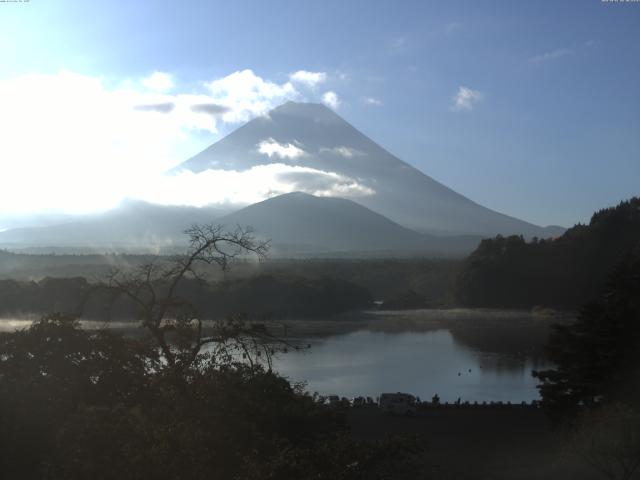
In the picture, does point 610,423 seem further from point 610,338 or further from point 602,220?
point 602,220

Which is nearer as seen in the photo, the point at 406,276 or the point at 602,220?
the point at 602,220

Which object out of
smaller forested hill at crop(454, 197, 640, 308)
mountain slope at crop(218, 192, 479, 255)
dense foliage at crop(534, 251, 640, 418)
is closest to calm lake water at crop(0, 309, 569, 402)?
smaller forested hill at crop(454, 197, 640, 308)

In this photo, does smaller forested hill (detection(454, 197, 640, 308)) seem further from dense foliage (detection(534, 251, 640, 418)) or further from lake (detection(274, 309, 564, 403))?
dense foliage (detection(534, 251, 640, 418))

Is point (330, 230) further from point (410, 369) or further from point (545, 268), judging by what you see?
point (410, 369)

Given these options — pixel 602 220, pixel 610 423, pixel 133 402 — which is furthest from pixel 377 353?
pixel 602 220

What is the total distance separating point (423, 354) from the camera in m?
23.3

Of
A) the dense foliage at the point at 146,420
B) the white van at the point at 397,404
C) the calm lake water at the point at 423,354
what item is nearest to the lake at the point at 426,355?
the calm lake water at the point at 423,354

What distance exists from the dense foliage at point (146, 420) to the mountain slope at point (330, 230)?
84.0m

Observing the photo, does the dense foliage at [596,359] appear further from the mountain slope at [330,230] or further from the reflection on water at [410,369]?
the mountain slope at [330,230]

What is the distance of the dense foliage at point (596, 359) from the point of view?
373 inches

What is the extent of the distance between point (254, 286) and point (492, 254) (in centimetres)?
1300

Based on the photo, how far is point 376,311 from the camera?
36.2 meters

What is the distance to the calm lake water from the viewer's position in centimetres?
1702

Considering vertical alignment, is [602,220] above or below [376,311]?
above
